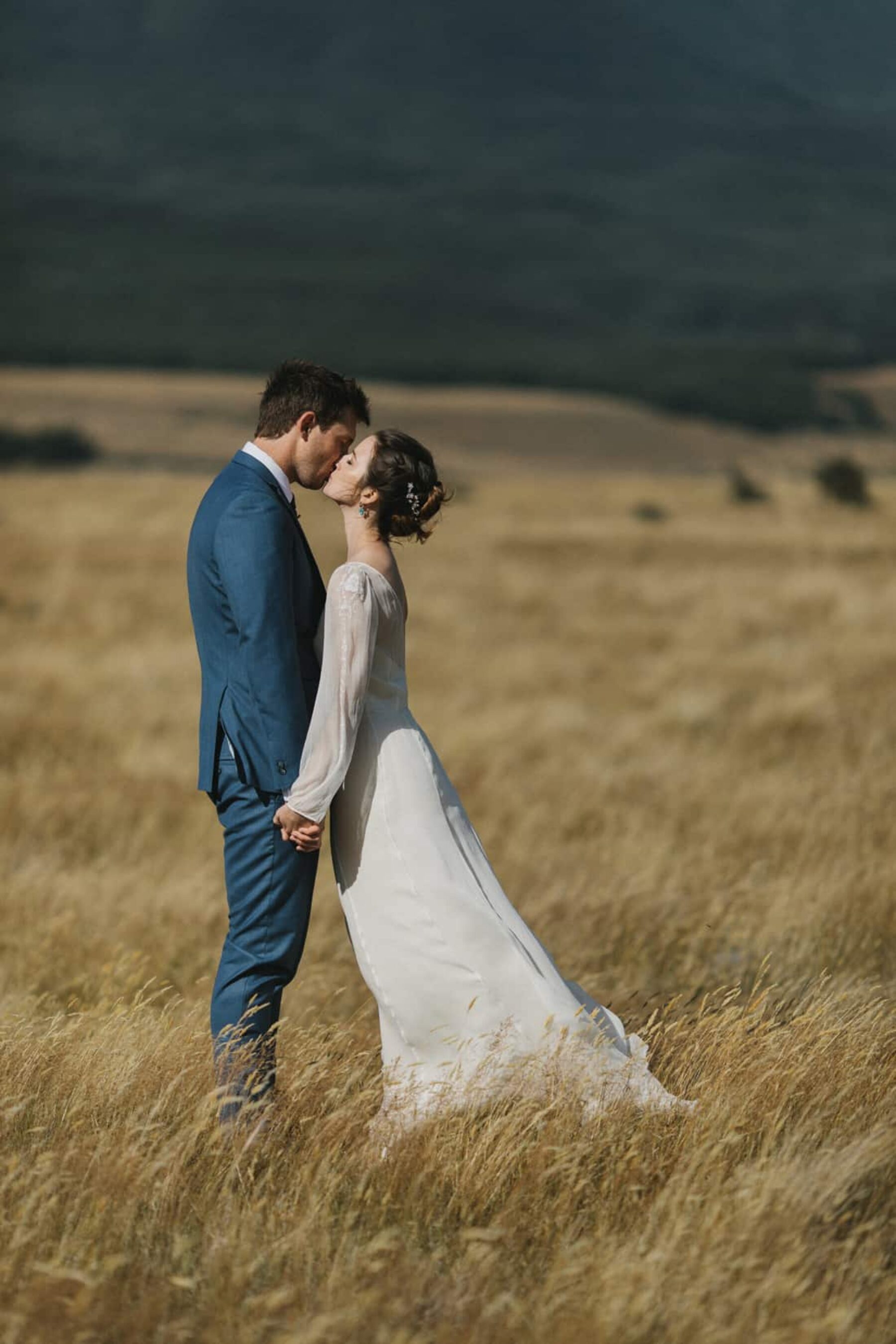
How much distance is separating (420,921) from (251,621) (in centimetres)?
91

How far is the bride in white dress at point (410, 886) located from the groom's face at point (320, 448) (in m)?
0.05

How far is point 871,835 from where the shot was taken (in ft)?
27.9

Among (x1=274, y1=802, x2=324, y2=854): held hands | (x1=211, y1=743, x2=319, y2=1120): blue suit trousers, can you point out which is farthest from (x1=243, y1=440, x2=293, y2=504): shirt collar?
(x1=274, y1=802, x2=324, y2=854): held hands

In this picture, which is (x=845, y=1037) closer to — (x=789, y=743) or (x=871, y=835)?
(x=871, y=835)

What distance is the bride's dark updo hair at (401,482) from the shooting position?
4121mm

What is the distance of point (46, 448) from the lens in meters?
52.4

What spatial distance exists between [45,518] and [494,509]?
38.2 ft

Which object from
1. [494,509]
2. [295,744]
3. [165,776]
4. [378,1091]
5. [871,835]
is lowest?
[494,509]

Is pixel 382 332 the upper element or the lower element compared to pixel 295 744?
lower

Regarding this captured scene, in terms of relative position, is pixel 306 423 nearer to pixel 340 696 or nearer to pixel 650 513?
pixel 340 696

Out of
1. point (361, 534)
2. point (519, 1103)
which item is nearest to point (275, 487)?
point (361, 534)

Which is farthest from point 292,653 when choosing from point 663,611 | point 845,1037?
point 663,611

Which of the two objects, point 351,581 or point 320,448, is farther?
point 320,448

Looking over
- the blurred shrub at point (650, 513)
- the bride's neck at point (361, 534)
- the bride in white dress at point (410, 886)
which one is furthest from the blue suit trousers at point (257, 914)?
the blurred shrub at point (650, 513)
